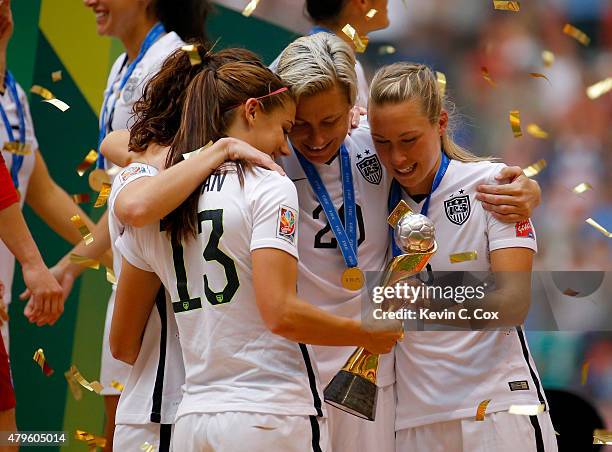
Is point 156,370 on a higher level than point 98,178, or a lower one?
lower

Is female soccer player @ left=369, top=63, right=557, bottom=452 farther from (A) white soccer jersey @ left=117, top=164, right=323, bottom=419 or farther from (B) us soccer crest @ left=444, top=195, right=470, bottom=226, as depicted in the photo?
(A) white soccer jersey @ left=117, top=164, right=323, bottom=419

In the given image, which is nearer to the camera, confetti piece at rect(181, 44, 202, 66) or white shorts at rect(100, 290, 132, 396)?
confetti piece at rect(181, 44, 202, 66)

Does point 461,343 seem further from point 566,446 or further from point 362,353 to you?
point 566,446

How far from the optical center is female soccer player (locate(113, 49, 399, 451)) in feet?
7.90

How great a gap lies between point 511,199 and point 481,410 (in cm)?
58

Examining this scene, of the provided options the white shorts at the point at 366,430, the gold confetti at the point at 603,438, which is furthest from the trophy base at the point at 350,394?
the gold confetti at the point at 603,438

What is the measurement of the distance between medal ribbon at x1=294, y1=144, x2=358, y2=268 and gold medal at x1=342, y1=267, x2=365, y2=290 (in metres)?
0.02

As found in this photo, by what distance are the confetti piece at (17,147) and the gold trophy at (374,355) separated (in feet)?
6.68

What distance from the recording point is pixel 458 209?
296cm

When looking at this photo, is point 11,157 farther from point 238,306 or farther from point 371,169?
point 238,306

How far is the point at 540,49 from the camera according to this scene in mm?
6160

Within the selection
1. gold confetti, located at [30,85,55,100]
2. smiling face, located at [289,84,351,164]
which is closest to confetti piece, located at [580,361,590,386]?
smiling face, located at [289,84,351,164]

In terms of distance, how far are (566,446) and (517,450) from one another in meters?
1.23

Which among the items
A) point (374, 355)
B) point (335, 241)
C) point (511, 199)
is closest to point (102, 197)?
point (335, 241)
